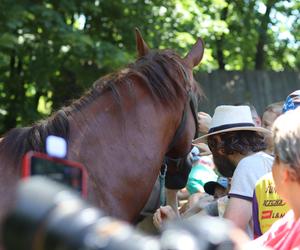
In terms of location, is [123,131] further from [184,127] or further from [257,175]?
[257,175]

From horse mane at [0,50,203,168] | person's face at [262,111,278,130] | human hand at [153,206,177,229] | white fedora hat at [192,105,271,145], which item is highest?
horse mane at [0,50,203,168]

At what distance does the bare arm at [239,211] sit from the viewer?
276cm

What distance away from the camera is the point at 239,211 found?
9.09 feet

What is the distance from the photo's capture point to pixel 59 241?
0.81 metres

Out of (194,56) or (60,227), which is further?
(194,56)

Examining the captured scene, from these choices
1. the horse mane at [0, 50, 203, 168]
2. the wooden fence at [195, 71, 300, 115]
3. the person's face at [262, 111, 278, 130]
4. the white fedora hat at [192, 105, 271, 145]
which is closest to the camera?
the horse mane at [0, 50, 203, 168]

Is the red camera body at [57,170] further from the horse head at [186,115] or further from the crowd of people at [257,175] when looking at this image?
the horse head at [186,115]

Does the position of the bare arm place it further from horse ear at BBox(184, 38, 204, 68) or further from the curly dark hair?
horse ear at BBox(184, 38, 204, 68)

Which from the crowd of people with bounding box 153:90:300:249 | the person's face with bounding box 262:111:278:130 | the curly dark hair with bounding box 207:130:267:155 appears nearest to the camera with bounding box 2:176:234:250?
the crowd of people with bounding box 153:90:300:249

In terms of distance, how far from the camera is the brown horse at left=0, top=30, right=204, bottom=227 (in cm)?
264

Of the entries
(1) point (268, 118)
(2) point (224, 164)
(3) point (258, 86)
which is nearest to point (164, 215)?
(2) point (224, 164)

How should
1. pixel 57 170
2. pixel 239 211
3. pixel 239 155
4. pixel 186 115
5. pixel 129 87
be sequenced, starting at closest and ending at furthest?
pixel 57 170 → pixel 239 211 → pixel 129 87 → pixel 186 115 → pixel 239 155

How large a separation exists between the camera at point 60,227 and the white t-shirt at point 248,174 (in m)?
1.95

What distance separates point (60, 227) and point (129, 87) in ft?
6.82
